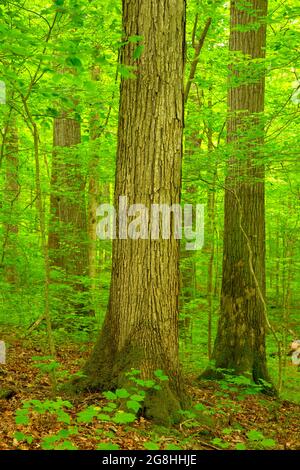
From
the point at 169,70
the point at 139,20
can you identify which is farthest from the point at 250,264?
the point at 139,20

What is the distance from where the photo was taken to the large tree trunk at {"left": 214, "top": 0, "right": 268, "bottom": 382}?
695 cm

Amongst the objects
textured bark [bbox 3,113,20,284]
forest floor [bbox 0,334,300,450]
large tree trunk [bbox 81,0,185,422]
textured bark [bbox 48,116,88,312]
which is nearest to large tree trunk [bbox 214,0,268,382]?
forest floor [bbox 0,334,300,450]

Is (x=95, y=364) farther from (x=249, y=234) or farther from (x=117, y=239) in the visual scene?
(x=249, y=234)

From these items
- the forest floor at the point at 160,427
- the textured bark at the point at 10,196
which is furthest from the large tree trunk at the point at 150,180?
the textured bark at the point at 10,196

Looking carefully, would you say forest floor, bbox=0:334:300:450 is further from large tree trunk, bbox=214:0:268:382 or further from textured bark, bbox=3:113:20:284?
textured bark, bbox=3:113:20:284

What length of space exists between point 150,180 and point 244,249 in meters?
3.08

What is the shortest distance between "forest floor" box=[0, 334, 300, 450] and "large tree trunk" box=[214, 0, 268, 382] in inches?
26.6

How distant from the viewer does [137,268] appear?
15.3 feet

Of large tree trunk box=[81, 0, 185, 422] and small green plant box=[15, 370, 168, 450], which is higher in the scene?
large tree trunk box=[81, 0, 185, 422]

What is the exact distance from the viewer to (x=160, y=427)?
13.8 ft

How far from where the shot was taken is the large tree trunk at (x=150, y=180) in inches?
181

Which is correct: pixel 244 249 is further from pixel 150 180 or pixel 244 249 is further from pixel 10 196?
pixel 10 196

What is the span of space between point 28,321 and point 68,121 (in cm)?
445

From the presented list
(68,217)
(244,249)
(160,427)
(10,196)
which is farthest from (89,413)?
(68,217)
